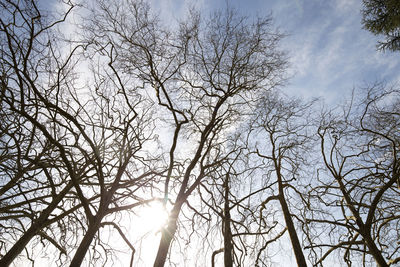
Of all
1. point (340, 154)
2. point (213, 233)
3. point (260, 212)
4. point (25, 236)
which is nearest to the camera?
point (25, 236)

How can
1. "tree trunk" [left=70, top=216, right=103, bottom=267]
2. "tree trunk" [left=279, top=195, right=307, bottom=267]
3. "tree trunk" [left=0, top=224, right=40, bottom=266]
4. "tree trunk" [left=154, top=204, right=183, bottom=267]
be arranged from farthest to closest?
"tree trunk" [left=279, top=195, right=307, bottom=267]
"tree trunk" [left=0, top=224, right=40, bottom=266]
"tree trunk" [left=154, top=204, right=183, bottom=267]
"tree trunk" [left=70, top=216, right=103, bottom=267]

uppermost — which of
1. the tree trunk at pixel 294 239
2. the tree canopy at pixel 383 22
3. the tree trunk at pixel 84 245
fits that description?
the tree canopy at pixel 383 22

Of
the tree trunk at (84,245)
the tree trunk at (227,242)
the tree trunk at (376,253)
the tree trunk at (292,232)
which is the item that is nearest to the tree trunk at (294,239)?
the tree trunk at (292,232)

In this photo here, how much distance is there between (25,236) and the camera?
14.6 ft

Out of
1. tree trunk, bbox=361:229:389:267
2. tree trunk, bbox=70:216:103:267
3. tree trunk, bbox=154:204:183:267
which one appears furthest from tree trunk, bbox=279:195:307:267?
tree trunk, bbox=70:216:103:267

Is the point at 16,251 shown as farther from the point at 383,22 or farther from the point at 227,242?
the point at 383,22

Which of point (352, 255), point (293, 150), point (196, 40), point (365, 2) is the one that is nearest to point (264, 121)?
point (293, 150)

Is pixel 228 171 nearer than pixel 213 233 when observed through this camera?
No

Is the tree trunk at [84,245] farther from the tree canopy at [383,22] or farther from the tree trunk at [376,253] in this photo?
the tree canopy at [383,22]

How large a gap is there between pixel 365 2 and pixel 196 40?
7489 mm

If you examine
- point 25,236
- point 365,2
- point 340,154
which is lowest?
point 25,236

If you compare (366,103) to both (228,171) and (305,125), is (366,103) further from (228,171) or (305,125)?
(228,171)

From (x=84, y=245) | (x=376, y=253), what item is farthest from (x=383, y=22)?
(x=84, y=245)

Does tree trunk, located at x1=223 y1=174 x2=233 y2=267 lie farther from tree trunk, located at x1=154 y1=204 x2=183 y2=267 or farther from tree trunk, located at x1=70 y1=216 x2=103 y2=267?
tree trunk, located at x1=70 y1=216 x2=103 y2=267
